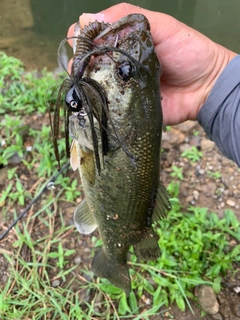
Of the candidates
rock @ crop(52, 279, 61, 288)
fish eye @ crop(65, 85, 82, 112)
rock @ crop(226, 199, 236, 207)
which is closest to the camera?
fish eye @ crop(65, 85, 82, 112)

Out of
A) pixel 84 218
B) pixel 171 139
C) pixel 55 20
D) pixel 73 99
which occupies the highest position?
pixel 73 99

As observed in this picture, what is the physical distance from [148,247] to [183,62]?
133cm

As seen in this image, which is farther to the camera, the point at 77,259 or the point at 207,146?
the point at 207,146

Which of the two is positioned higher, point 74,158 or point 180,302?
point 74,158

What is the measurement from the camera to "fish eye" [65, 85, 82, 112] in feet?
5.05

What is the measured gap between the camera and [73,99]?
60.9 inches

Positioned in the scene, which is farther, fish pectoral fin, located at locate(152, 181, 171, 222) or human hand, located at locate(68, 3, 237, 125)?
human hand, located at locate(68, 3, 237, 125)

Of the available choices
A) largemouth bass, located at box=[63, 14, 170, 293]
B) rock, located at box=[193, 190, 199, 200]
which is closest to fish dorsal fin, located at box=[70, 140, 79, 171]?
largemouth bass, located at box=[63, 14, 170, 293]

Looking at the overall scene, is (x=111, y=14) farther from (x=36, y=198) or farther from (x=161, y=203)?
(x=36, y=198)

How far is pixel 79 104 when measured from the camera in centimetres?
156

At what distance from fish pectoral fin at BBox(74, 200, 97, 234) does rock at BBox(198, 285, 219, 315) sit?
1.19m

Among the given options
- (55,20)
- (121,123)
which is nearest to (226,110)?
(121,123)

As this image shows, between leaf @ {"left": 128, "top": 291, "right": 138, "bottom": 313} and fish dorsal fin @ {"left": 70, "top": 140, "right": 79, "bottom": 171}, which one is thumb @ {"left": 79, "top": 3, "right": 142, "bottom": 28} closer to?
fish dorsal fin @ {"left": 70, "top": 140, "right": 79, "bottom": 171}

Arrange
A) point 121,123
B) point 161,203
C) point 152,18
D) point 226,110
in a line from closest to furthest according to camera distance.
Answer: point 121,123 → point 161,203 → point 152,18 → point 226,110
